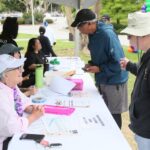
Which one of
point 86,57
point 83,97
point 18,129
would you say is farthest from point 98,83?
point 86,57

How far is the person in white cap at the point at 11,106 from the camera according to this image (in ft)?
7.58

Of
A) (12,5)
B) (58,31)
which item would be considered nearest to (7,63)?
(58,31)

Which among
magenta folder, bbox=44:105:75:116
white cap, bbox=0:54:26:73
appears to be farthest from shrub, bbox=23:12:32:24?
white cap, bbox=0:54:26:73

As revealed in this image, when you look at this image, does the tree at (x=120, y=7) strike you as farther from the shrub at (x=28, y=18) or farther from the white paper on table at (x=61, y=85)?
the white paper on table at (x=61, y=85)

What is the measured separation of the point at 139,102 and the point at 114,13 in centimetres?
1982

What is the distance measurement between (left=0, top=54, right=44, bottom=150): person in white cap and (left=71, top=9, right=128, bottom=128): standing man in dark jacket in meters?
1.01

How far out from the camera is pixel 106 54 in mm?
3615

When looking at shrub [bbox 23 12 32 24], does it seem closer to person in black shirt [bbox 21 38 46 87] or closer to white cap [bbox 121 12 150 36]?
person in black shirt [bbox 21 38 46 87]

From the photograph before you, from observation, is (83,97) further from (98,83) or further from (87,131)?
(87,131)

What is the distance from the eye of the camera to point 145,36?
7.73 ft

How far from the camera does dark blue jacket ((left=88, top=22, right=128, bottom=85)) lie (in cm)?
359

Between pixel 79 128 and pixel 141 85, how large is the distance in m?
0.53

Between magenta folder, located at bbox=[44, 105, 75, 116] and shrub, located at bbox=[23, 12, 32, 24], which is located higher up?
magenta folder, located at bbox=[44, 105, 75, 116]

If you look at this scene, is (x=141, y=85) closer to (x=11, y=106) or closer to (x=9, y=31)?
(x=11, y=106)
